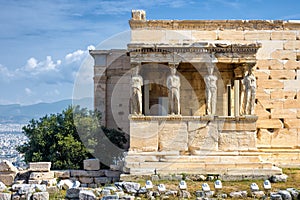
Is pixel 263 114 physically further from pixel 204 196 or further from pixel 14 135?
pixel 14 135

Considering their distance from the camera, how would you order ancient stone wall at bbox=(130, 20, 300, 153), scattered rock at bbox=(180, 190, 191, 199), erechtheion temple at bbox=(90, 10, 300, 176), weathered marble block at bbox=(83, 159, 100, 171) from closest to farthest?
scattered rock at bbox=(180, 190, 191, 199) → erechtheion temple at bbox=(90, 10, 300, 176) → ancient stone wall at bbox=(130, 20, 300, 153) → weathered marble block at bbox=(83, 159, 100, 171)

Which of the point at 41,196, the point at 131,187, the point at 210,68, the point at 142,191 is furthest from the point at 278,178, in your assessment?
the point at 41,196

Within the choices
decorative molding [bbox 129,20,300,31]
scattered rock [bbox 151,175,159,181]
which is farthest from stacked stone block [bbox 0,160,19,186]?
decorative molding [bbox 129,20,300,31]

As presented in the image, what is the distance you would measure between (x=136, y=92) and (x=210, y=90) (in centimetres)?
237

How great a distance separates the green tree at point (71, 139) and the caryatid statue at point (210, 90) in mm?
4813

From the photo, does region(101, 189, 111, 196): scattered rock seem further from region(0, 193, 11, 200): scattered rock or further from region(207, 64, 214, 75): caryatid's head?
region(207, 64, 214, 75): caryatid's head

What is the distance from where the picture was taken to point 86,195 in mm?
14898

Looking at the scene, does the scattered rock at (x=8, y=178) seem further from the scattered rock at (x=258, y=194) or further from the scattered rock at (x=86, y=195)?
the scattered rock at (x=258, y=194)

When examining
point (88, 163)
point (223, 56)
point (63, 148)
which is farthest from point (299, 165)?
point (63, 148)

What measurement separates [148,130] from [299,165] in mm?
5386

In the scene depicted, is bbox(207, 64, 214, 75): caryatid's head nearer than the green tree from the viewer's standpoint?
Yes

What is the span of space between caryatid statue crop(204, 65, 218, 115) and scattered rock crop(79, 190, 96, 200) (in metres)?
5.74

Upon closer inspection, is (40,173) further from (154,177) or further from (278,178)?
(278,178)

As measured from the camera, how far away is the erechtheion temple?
19062mm
